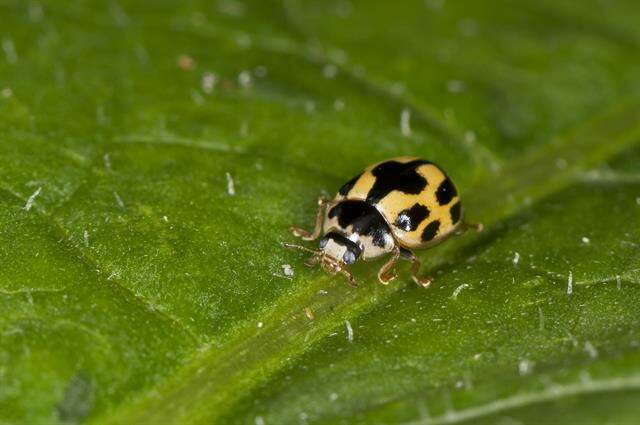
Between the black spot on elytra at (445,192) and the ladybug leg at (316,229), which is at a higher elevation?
the black spot on elytra at (445,192)

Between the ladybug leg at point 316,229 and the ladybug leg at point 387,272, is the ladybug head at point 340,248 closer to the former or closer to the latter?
the ladybug leg at point 316,229

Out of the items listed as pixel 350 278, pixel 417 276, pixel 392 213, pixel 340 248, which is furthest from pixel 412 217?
pixel 350 278

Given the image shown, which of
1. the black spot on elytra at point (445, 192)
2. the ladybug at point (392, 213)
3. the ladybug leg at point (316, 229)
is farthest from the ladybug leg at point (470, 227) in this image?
the ladybug leg at point (316, 229)

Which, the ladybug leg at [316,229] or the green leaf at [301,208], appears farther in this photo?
the ladybug leg at [316,229]

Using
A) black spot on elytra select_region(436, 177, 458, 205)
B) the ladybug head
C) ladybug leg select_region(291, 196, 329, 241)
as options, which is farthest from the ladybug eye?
black spot on elytra select_region(436, 177, 458, 205)

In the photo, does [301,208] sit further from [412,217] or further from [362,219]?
[412,217]

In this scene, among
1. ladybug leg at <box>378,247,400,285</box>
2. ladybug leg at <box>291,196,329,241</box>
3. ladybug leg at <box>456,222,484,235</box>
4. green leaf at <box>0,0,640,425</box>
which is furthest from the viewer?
ladybug leg at <box>456,222,484,235</box>

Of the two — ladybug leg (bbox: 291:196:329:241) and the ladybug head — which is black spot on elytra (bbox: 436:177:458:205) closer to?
the ladybug head
